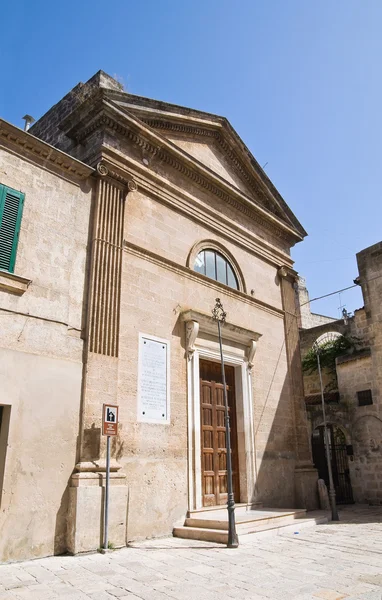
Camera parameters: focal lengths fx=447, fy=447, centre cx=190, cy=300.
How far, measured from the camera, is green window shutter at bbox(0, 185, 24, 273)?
23.1ft

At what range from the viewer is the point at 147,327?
890 centimetres

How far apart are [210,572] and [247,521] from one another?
302cm

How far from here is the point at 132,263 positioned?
9.02 meters

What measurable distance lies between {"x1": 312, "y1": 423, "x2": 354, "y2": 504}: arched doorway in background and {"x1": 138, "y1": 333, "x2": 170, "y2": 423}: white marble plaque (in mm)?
9207

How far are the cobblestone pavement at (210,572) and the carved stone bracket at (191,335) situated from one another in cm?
362

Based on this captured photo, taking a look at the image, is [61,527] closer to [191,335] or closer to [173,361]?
[173,361]

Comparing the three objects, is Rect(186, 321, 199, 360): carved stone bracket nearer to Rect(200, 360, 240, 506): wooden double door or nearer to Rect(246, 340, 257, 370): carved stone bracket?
Rect(200, 360, 240, 506): wooden double door

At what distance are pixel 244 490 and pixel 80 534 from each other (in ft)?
16.0

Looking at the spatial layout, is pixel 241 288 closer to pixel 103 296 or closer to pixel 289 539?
pixel 103 296

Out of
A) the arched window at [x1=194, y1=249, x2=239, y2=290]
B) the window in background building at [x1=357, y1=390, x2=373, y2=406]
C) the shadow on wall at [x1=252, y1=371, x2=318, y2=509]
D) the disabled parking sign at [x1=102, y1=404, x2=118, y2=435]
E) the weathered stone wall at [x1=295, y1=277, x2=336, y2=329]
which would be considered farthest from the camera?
the weathered stone wall at [x1=295, y1=277, x2=336, y2=329]

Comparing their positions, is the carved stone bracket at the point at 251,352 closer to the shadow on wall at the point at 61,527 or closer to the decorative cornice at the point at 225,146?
the decorative cornice at the point at 225,146

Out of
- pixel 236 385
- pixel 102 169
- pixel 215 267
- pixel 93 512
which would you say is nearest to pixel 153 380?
pixel 93 512

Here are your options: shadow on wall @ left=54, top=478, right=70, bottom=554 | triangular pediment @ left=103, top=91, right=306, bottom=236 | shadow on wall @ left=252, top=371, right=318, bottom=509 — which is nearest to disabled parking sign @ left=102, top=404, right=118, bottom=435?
shadow on wall @ left=54, top=478, right=70, bottom=554

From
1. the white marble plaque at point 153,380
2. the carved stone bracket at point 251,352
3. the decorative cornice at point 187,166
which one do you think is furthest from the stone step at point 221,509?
the decorative cornice at point 187,166
